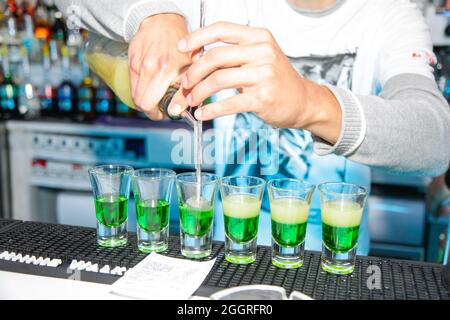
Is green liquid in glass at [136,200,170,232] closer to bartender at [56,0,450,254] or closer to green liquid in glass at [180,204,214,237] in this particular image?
green liquid in glass at [180,204,214,237]

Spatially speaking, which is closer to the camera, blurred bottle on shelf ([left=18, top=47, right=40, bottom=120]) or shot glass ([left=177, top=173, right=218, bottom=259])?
shot glass ([left=177, top=173, right=218, bottom=259])

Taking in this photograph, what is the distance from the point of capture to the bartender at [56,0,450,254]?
1023 mm

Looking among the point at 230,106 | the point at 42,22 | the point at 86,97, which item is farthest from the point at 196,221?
the point at 42,22

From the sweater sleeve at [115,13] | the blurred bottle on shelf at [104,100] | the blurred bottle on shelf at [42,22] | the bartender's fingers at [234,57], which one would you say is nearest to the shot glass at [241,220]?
the bartender's fingers at [234,57]

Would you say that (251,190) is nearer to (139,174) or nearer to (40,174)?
(139,174)

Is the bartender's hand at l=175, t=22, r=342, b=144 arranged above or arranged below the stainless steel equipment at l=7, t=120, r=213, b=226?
above

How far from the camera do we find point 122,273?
1.07 meters

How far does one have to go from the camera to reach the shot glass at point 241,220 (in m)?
1.12

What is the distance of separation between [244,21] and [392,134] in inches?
25.5

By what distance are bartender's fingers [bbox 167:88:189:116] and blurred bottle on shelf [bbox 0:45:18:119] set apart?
2450 millimetres

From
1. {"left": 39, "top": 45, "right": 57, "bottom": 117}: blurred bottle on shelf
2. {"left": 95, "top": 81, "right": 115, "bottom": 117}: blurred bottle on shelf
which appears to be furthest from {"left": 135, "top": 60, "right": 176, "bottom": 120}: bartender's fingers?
{"left": 39, "top": 45, "right": 57, "bottom": 117}: blurred bottle on shelf

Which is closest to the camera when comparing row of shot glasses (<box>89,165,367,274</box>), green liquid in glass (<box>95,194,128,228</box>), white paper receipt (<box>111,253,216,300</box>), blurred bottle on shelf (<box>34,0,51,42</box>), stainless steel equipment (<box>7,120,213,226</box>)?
white paper receipt (<box>111,253,216,300</box>)

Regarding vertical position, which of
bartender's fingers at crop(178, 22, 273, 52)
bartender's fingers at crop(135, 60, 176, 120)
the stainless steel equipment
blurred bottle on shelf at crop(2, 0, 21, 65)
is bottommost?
the stainless steel equipment

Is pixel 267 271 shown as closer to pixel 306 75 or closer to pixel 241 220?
pixel 241 220
